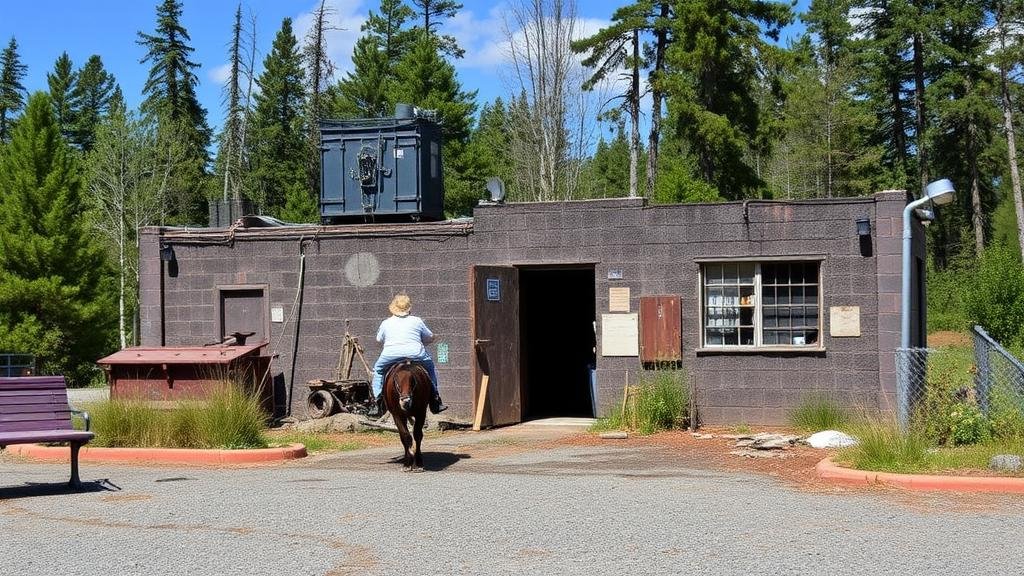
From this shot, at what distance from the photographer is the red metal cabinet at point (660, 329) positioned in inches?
650

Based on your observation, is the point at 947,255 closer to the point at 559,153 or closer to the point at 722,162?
the point at 722,162

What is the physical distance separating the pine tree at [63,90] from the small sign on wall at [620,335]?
58.8m

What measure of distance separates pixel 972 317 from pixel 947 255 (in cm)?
2202

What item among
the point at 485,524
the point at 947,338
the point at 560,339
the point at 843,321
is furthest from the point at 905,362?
the point at 947,338

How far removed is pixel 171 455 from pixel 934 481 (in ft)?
26.3

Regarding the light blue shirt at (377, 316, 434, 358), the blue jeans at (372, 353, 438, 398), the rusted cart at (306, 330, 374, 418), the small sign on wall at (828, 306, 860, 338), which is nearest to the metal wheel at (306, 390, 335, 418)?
the rusted cart at (306, 330, 374, 418)

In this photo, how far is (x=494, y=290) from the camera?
16.9 m

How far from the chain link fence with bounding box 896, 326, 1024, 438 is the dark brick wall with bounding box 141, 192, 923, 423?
2.99 meters

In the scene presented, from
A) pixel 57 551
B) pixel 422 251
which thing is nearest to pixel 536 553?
pixel 57 551

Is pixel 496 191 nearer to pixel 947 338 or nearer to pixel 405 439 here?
pixel 405 439

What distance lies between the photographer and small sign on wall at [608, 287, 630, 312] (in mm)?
16844

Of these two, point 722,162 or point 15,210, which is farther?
point 722,162

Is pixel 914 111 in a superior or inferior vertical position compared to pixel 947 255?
superior

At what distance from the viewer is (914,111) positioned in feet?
191
